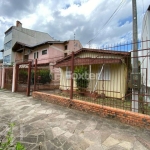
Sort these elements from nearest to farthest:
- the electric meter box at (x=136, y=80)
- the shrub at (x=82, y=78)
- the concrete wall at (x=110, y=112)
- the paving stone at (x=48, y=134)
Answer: the paving stone at (x=48, y=134) < the concrete wall at (x=110, y=112) < the electric meter box at (x=136, y=80) < the shrub at (x=82, y=78)

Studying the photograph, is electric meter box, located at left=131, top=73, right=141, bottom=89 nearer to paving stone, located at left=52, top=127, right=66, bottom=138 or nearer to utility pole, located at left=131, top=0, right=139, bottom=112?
utility pole, located at left=131, top=0, right=139, bottom=112

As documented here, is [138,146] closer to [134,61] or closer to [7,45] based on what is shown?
[134,61]

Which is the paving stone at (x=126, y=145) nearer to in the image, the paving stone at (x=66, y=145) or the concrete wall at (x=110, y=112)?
the concrete wall at (x=110, y=112)

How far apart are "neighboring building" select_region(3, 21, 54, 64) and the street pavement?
70.1 feet

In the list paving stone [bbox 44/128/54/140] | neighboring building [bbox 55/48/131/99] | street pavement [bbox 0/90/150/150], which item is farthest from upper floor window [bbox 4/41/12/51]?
paving stone [bbox 44/128/54/140]

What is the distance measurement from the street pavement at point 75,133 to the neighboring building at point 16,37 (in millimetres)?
21377

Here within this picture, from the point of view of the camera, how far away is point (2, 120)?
3.87 meters

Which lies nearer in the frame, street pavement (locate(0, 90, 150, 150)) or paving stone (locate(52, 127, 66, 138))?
street pavement (locate(0, 90, 150, 150))

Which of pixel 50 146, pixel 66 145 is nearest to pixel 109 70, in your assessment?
pixel 66 145

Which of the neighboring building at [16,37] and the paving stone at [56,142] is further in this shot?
the neighboring building at [16,37]

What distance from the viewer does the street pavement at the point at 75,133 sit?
245cm

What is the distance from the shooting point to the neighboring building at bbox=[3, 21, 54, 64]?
22477 millimetres

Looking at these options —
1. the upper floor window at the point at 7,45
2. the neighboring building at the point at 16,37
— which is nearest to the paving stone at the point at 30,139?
the neighboring building at the point at 16,37

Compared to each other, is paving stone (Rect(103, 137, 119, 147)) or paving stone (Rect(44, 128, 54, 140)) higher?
paving stone (Rect(103, 137, 119, 147))
